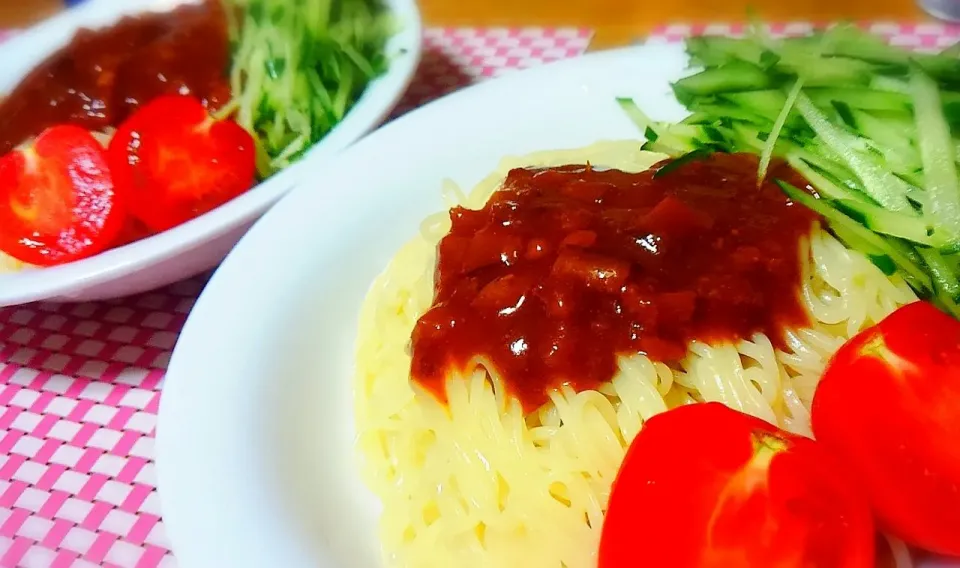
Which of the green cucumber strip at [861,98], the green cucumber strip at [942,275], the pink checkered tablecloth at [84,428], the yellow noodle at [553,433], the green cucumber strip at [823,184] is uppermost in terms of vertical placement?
the green cucumber strip at [861,98]

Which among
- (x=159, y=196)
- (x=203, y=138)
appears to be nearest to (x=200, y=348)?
(x=159, y=196)

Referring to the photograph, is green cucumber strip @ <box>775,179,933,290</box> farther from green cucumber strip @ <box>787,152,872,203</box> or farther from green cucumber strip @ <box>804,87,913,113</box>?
green cucumber strip @ <box>804,87,913,113</box>

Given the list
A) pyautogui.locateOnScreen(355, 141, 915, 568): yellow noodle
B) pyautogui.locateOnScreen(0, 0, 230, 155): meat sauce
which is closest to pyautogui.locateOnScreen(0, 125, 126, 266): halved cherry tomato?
pyautogui.locateOnScreen(0, 0, 230, 155): meat sauce

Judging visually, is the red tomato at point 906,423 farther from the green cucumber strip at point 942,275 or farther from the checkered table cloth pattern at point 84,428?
the checkered table cloth pattern at point 84,428

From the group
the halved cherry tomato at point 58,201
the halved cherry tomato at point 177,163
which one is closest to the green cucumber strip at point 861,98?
the halved cherry tomato at point 177,163

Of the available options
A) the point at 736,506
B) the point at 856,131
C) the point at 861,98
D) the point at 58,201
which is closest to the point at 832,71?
the point at 861,98
